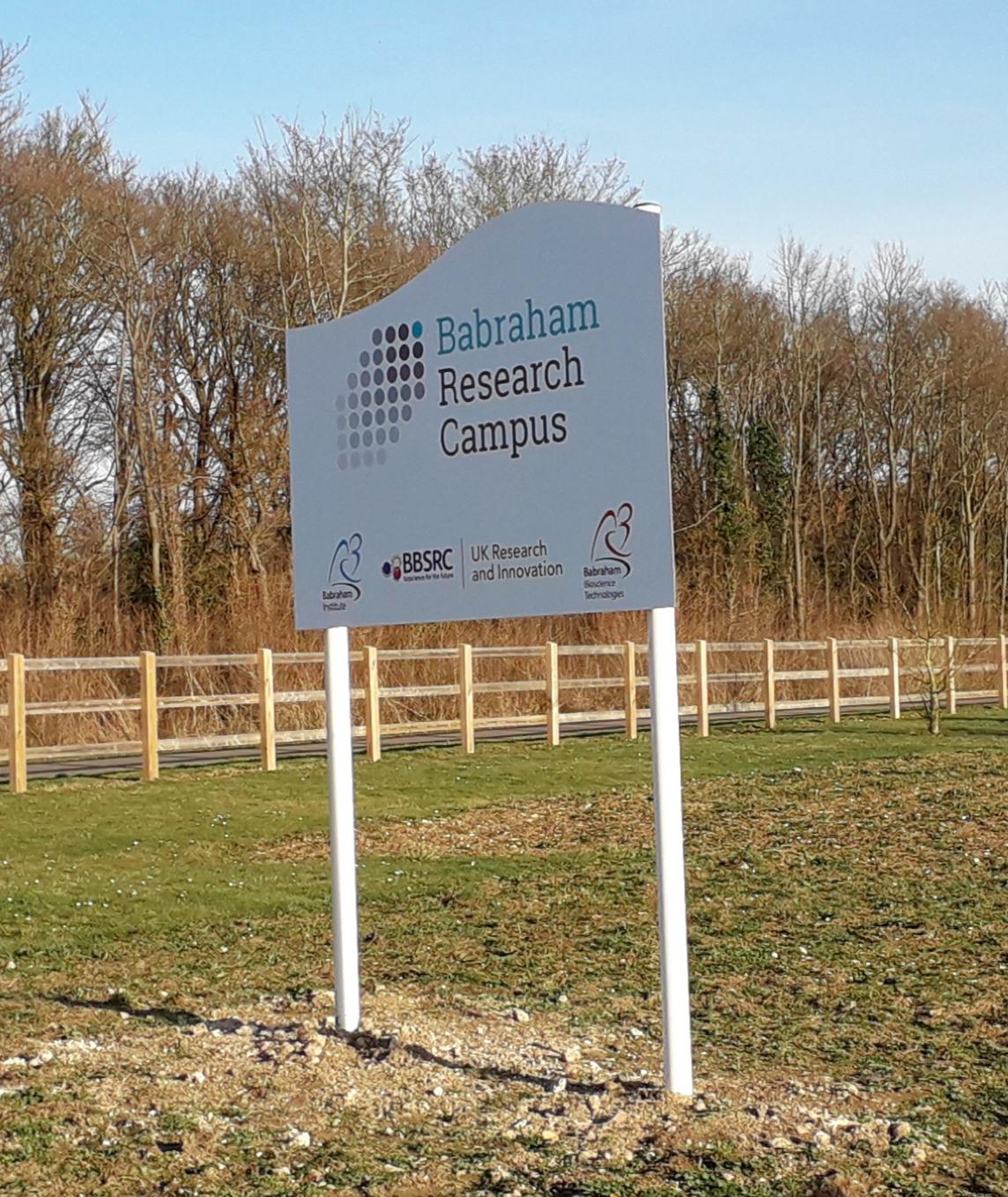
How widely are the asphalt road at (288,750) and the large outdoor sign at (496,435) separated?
11819mm

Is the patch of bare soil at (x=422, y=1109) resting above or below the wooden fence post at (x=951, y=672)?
below

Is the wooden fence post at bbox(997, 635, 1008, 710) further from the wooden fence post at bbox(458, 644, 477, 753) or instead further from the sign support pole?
the sign support pole

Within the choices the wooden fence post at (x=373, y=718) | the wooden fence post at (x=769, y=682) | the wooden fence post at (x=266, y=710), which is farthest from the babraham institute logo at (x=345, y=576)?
the wooden fence post at (x=769, y=682)

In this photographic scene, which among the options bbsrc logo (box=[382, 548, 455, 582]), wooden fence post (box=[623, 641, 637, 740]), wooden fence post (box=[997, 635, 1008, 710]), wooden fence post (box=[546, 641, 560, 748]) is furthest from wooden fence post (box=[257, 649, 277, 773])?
wooden fence post (box=[997, 635, 1008, 710])

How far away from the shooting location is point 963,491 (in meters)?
55.4

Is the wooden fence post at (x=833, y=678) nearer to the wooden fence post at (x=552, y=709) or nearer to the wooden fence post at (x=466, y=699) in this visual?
the wooden fence post at (x=552, y=709)

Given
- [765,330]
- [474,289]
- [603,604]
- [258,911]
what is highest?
[765,330]

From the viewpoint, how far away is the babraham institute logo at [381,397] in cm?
648

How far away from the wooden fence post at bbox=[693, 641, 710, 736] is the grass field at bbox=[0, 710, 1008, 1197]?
8.70 m

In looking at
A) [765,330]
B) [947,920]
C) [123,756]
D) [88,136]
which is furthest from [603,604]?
[765,330]

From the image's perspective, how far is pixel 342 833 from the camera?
264 inches

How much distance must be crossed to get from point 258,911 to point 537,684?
41.7 ft

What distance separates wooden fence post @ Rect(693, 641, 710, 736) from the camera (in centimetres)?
2338

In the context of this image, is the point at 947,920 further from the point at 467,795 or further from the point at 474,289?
the point at 467,795
